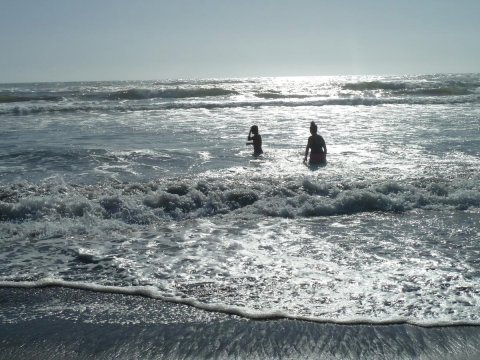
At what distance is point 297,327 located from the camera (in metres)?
4.42

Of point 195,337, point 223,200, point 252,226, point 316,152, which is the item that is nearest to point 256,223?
point 252,226

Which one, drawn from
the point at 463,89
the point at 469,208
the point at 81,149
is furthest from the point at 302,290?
the point at 463,89

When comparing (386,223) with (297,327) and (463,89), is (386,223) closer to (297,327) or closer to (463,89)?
(297,327)

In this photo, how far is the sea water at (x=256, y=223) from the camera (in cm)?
508

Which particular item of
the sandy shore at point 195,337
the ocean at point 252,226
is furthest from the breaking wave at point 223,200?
the sandy shore at point 195,337

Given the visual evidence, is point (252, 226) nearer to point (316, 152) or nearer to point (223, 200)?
point (223, 200)

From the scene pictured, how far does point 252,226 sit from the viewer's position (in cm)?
764

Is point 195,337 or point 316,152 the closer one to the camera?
point 195,337

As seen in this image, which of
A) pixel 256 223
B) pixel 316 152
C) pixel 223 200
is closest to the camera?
pixel 256 223

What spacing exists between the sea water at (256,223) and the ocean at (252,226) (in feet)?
0.09

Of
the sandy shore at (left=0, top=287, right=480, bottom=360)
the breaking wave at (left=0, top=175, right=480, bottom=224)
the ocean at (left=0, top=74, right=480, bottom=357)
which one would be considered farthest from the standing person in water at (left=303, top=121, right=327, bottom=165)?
the sandy shore at (left=0, top=287, right=480, bottom=360)

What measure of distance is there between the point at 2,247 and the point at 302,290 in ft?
13.3

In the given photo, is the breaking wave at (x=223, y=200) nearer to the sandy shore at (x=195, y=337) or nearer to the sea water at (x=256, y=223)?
the sea water at (x=256, y=223)

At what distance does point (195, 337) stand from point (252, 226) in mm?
3460
